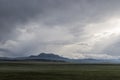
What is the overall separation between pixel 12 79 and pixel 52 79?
10654mm

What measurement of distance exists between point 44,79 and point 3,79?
35.2ft

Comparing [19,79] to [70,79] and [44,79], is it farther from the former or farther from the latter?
[70,79]

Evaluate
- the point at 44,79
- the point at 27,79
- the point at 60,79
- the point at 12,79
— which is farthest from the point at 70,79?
the point at 12,79

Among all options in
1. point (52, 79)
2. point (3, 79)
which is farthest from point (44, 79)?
point (3, 79)

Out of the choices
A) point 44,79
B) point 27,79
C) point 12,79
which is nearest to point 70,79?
point 44,79

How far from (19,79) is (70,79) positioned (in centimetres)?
1370

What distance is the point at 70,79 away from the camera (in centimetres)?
5491

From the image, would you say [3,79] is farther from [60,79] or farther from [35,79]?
[60,79]

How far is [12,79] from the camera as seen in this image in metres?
53.2

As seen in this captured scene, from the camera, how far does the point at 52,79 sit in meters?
55.0

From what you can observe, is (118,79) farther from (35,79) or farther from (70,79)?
(35,79)

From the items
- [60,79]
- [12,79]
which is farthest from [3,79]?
[60,79]

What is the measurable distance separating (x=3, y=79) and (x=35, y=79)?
8299 millimetres

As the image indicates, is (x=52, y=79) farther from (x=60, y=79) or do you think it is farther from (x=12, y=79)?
(x=12, y=79)
